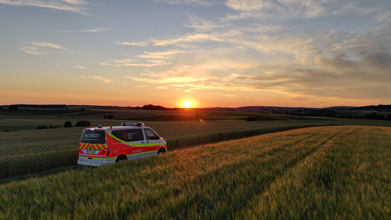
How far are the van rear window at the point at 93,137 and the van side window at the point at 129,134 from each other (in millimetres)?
596

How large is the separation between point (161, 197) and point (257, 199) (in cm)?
216

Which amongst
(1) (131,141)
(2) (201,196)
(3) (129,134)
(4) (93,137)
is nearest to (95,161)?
(4) (93,137)

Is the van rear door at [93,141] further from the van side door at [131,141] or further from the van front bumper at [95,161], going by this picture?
the van side door at [131,141]

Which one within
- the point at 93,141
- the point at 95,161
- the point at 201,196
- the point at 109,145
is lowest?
the point at 95,161

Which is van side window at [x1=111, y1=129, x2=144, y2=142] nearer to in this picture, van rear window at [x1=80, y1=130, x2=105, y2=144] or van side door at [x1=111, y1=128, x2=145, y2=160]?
van side door at [x1=111, y1=128, x2=145, y2=160]

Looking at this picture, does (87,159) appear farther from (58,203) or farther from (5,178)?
(58,203)

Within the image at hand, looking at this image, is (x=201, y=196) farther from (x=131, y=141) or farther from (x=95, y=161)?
(x=131, y=141)

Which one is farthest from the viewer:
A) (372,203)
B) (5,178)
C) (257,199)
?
(5,178)

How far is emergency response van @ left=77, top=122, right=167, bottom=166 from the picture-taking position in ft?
36.3

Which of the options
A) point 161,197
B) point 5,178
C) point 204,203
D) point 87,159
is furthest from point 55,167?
point 204,203

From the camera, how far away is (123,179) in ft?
21.4

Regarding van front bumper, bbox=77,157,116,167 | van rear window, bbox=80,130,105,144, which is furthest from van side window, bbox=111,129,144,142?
van front bumper, bbox=77,157,116,167

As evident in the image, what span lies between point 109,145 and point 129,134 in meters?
1.49

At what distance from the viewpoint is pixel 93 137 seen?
11.4 meters
